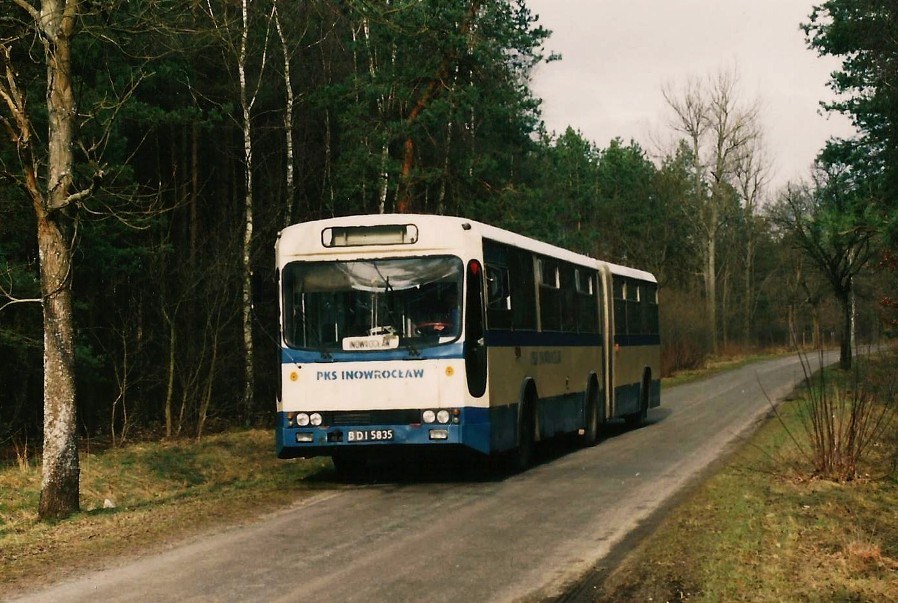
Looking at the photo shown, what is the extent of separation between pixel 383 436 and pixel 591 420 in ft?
24.8

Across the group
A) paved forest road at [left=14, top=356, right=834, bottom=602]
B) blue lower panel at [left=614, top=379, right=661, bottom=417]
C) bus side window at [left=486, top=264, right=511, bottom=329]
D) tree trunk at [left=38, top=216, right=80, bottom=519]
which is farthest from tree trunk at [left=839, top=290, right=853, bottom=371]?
tree trunk at [left=38, top=216, right=80, bottom=519]

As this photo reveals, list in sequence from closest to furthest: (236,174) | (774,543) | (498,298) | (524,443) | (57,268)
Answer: (774,543) < (57,268) < (498,298) < (524,443) < (236,174)

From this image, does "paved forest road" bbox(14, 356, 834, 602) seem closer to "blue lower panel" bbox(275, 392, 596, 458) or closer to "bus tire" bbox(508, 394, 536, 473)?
"bus tire" bbox(508, 394, 536, 473)

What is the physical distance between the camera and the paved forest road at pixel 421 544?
8.39 metres

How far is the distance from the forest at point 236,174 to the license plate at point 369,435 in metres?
2.07

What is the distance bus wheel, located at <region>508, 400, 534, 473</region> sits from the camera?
53.8 feet

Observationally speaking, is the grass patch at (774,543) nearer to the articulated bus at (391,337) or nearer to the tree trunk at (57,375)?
the articulated bus at (391,337)

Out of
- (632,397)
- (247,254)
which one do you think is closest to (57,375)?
(632,397)

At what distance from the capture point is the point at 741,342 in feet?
279

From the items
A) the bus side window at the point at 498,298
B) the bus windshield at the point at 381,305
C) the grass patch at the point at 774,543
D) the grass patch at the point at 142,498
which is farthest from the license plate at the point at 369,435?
the grass patch at the point at 774,543

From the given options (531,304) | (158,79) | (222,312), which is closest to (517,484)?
(531,304)

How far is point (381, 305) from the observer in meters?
14.5

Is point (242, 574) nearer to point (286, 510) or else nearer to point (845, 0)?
point (286, 510)

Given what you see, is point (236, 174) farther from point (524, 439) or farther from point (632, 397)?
point (524, 439)
